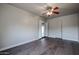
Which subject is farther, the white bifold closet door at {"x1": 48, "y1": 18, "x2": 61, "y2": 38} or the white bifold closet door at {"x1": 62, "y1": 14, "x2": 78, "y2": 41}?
the white bifold closet door at {"x1": 48, "y1": 18, "x2": 61, "y2": 38}

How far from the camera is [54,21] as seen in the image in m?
7.14

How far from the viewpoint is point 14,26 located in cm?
371

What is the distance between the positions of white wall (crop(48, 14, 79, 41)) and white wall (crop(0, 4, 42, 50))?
2.97 metres

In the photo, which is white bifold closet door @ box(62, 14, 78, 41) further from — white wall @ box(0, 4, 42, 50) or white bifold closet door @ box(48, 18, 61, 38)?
white wall @ box(0, 4, 42, 50)

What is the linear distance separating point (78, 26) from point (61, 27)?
159 centimetres

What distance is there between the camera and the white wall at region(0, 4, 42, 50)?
123 inches

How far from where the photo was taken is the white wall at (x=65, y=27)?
5410 mm

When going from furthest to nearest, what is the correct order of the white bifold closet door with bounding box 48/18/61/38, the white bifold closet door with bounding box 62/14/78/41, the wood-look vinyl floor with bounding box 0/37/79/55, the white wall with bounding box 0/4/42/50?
1. the white bifold closet door with bounding box 48/18/61/38
2. the white bifold closet door with bounding box 62/14/78/41
3. the white wall with bounding box 0/4/42/50
4. the wood-look vinyl floor with bounding box 0/37/79/55

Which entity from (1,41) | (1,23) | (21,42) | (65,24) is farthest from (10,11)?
(65,24)

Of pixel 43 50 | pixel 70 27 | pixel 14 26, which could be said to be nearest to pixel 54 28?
pixel 70 27

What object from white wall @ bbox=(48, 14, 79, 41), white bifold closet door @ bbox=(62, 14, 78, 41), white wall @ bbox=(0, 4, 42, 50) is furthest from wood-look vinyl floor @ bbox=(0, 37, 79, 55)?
white wall @ bbox=(48, 14, 79, 41)

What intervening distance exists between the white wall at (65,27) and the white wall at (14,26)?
297 cm

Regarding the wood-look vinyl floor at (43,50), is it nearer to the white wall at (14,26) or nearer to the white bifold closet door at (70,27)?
the white wall at (14,26)

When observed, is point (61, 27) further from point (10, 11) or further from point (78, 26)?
point (10, 11)
